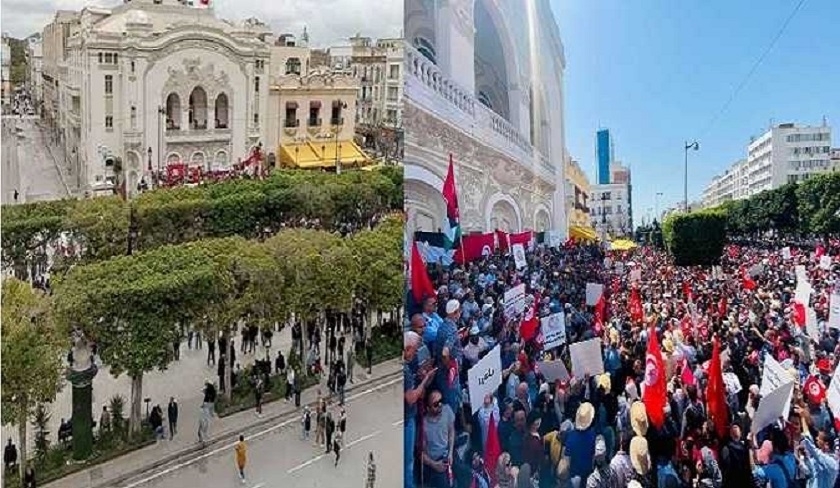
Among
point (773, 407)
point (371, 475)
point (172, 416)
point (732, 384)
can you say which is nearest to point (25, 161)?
point (172, 416)

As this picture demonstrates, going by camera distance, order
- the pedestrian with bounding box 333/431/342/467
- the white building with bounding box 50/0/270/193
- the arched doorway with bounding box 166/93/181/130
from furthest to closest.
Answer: the pedestrian with bounding box 333/431/342/467, the arched doorway with bounding box 166/93/181/130, the white building with bounding box 50/0/270/193

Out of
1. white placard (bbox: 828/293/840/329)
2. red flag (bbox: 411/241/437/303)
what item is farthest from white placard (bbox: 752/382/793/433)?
red flag (bbox: 411/241/437/303)

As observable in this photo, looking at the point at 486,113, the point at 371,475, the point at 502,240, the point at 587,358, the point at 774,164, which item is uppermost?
the point at 486,113

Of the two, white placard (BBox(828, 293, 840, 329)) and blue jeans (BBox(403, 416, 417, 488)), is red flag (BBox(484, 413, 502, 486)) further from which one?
white placard (BBox(828, 293, 840, 329))

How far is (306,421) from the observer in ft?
11.2

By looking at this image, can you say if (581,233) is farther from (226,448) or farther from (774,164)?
(226,448)

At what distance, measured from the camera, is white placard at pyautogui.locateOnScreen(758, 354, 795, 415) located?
2.31 metres

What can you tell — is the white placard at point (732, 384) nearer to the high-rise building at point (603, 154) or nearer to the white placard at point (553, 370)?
the white placard at point (553, 370)

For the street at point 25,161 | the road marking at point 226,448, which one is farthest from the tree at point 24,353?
the road marking at point 226,448

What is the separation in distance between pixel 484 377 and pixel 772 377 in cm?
81

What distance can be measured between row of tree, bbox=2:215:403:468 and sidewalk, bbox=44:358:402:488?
12 cm

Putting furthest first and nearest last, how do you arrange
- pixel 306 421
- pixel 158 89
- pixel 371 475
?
pixel 306 421 < pixel 371 475 < pixel 158 89

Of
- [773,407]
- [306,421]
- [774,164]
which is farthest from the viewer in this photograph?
[306,421]

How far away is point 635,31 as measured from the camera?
246 centimetres
